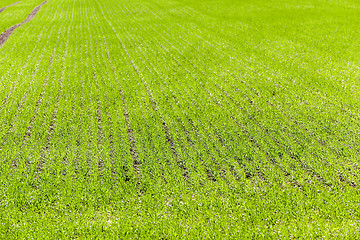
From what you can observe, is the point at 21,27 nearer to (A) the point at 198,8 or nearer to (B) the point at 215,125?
(A) the point at 198,8

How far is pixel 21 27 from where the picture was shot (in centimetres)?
3753

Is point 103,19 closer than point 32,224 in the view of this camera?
No

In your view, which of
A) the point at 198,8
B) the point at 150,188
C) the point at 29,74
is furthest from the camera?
the point at 198,8

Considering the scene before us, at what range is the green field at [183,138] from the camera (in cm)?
920

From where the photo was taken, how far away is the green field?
9203mm

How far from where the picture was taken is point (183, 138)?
13.6 metres

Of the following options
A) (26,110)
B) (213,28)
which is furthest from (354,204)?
(213,28)

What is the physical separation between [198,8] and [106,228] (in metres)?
48.9

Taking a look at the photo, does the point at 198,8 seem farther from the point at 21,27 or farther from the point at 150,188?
the point at 150,188

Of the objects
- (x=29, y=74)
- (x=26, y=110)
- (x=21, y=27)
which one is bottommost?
(x=26, y=110)

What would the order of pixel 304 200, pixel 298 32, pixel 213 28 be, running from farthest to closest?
pixel 213 28
pixel 298 32
pixel 304 200

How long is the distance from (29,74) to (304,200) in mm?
24709

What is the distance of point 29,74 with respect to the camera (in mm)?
21641

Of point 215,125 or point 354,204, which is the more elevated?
point 215,125
